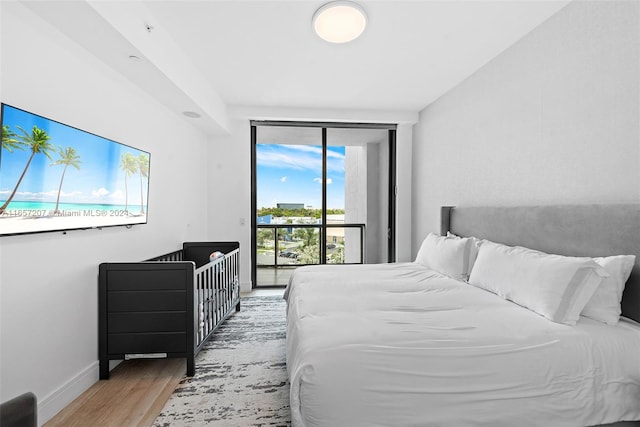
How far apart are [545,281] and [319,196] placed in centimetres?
350

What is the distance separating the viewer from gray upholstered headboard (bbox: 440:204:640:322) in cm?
180

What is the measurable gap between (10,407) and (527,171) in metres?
3.23

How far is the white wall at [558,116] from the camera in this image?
192 centimetres

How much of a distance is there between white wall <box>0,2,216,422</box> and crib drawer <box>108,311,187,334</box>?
0.15 metres

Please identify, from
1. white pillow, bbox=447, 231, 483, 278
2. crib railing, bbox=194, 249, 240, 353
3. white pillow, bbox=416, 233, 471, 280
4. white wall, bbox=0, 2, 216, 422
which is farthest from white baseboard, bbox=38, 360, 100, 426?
white pillow, bbox=447, 231, 483, 278

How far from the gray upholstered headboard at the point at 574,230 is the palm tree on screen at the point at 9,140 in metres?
3.22

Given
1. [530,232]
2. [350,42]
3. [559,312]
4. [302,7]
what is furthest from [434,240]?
[302,7]

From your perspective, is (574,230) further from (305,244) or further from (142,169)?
(305,244)

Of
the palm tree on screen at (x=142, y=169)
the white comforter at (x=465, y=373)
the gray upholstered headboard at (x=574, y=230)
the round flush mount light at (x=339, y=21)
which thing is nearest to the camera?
the white comforter at (x=465, y=373)

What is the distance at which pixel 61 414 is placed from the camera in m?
1.97

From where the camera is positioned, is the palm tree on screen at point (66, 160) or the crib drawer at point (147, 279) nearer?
the palm tree on screen at point (66, 160)

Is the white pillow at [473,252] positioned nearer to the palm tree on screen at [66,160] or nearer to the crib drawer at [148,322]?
the crib drawer at [148,322]

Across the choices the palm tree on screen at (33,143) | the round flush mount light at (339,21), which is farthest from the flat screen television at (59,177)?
the round flush mount light at (339,21)

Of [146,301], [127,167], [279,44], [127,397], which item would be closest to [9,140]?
[127,167]
